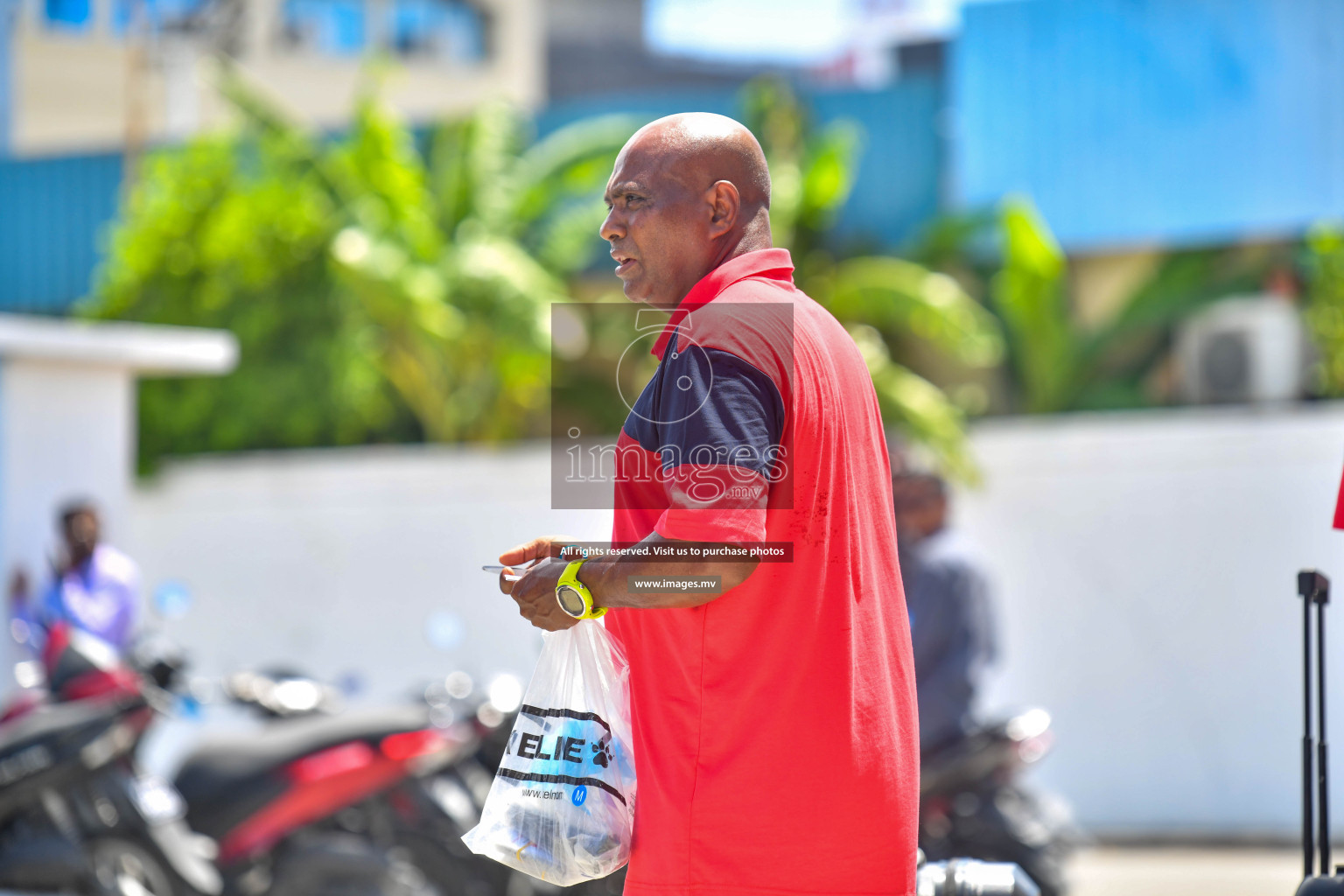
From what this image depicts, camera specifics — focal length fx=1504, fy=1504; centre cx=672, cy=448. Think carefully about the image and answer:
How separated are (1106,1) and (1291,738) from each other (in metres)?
6.87

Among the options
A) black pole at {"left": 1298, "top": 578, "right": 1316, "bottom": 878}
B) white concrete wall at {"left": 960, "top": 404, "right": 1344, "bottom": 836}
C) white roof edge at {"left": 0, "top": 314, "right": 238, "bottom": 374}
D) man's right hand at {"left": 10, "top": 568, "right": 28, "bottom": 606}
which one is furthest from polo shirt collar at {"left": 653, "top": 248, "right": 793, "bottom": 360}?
white roof edge at {"left": 0, "top": 314, "right": 238, "bottom": 374}

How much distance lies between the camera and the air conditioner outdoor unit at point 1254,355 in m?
11.3

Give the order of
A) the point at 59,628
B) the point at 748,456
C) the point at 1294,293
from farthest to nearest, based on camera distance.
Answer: the point at 1294,293, the point at 59,628, the point at 748,456

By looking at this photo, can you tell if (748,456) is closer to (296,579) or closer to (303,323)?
(296,579)

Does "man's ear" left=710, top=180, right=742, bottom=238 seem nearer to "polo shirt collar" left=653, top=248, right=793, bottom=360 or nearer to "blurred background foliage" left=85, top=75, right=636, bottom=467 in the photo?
"polo shirt collar" left=653, top=248, right=793, bottom=360

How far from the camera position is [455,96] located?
2252 centimetres

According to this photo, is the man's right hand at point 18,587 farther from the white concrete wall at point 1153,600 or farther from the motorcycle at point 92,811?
the motorcycle at point 92,811

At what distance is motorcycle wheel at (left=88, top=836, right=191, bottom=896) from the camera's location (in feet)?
17.6

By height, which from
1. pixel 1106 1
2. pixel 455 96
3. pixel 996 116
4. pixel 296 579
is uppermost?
pixel 455 96

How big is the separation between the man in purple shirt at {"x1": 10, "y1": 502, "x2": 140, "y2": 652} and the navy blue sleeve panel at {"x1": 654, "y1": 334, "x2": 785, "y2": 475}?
517cm

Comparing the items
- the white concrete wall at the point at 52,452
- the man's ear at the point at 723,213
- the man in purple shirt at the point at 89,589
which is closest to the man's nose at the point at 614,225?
the man's ear at the point at 723,213

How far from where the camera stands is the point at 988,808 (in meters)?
5.38

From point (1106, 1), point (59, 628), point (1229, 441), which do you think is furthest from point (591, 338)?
point (59, 628)

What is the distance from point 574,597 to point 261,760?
354 centimetres
